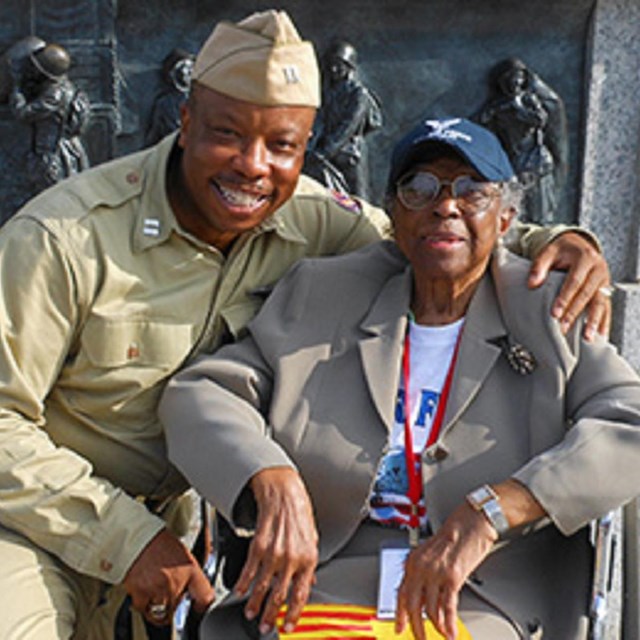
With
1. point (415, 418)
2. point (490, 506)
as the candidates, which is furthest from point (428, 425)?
point (490, 506)

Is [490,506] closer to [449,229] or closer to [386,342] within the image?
[386,342]

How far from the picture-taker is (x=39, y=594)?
3.05 meters

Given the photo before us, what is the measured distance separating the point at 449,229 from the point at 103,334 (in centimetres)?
92

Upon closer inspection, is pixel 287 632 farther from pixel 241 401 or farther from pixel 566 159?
pixel 566 159

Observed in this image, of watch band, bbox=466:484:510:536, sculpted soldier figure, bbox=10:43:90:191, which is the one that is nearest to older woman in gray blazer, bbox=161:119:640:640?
watch band, bbox=466:484:510:536

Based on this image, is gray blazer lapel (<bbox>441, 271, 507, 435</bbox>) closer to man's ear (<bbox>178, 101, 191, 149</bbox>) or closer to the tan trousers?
man's ear (<bbox>178, 101, 191, 149</bbox>)

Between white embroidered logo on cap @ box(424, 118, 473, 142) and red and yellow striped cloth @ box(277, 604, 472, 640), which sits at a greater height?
white embroidered logo on cap @ box(424, 118, 473, 142)

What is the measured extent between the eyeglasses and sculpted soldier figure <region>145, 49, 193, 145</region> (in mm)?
1517

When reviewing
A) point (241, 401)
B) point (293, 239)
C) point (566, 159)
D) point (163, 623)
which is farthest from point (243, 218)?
point (566, 159)

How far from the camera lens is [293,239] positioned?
3504mm

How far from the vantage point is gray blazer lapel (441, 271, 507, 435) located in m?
3.04

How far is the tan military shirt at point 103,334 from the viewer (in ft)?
10.1

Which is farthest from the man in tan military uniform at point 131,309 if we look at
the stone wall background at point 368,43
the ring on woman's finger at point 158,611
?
the stone wall background at point 368,43

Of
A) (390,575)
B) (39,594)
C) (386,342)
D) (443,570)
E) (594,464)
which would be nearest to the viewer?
(443,570)
